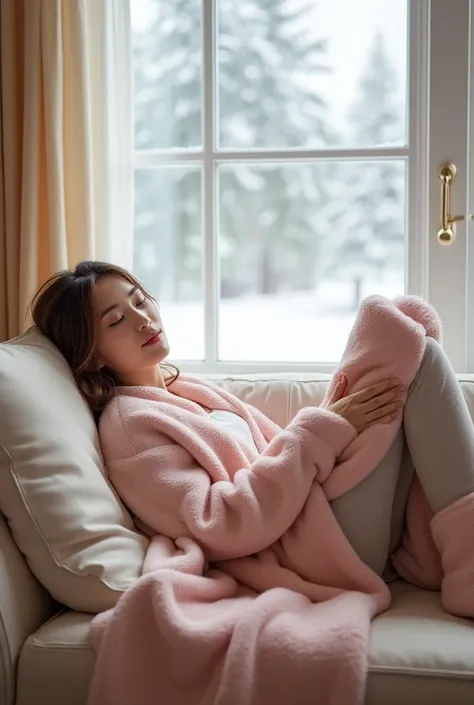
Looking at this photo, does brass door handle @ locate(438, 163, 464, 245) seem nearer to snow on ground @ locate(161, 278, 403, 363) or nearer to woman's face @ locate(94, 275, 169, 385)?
snow on ground @ locate(161, 278, 403, 363)

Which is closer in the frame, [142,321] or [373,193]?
[142,321]

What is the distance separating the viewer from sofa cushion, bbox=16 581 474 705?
1435 millimetres

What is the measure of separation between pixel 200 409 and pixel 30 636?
2.07 ft

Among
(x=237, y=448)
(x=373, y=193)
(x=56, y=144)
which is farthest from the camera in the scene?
(x=373, y=193)

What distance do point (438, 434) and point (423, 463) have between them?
0.06 meters

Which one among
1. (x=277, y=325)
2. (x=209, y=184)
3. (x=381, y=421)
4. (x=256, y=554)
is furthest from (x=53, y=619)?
(x=209, y=184)

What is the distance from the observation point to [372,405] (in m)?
1.79

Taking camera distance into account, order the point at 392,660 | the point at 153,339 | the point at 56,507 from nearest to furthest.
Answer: the point at 392,660, the point at 56,507, the point at 153,339

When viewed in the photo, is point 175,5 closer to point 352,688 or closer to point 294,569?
point 294,569

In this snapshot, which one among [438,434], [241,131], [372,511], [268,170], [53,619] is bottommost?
[53,619]

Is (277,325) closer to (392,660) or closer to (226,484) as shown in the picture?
(226,484)

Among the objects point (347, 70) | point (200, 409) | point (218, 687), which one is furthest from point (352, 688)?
point (347, 70)

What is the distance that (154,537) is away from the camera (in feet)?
5.85

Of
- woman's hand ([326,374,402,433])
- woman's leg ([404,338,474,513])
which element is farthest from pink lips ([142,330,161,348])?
woman's leg ([404,338,474,513])
